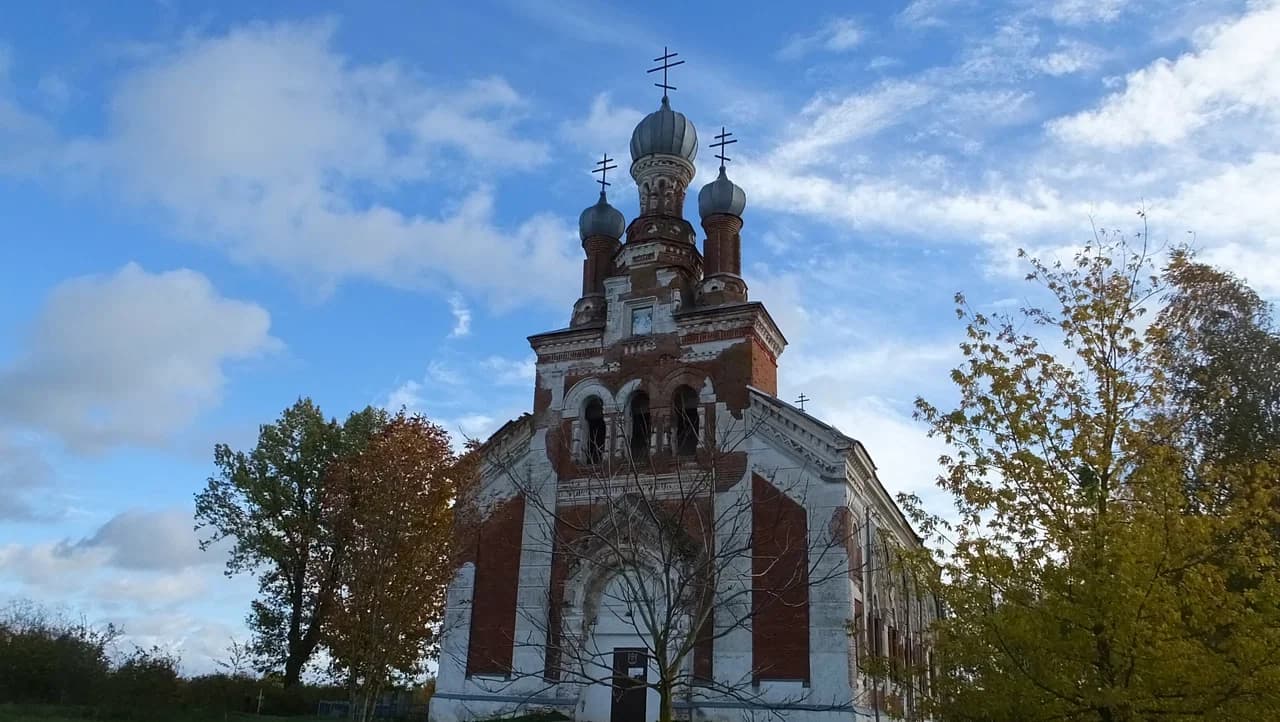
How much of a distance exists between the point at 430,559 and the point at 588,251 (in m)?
13.1

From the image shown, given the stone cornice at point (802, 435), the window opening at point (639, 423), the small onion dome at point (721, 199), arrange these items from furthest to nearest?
1. the small onion dome at point (721, 199)
2. the window opening at point (639, 423)
3. the stone cornice at point (802, 435)

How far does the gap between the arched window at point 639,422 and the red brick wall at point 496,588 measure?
3414 mm

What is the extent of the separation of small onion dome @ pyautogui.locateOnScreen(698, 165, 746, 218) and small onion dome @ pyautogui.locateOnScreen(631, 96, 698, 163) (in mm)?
1823

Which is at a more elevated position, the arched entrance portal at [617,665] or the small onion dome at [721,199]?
the small onion dome at [721,199]

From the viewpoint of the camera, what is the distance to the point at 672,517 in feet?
70.1

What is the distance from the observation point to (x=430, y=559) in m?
18.7

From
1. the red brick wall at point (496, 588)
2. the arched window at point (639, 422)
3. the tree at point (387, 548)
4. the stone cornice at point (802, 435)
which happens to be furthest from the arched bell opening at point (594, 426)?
the tree at point (387, 548)

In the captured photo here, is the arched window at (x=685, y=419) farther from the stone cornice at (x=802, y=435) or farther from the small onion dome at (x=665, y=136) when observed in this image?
the small onion dome at (x=665, y=136)

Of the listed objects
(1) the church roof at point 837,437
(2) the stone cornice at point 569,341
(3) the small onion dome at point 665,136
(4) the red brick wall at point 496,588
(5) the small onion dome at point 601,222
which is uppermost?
(3) the small onion dome at point 665,136

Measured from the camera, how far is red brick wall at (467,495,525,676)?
23719 mm

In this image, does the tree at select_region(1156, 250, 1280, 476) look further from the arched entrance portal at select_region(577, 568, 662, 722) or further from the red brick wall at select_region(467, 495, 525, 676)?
the red brick wall at select_region(467, 495, 525, 676)

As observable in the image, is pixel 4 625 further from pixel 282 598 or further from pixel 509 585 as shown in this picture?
pixel 509 585

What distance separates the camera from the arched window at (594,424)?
83.8 ft

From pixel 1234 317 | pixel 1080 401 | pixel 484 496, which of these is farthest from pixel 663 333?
pixel 1234 317
